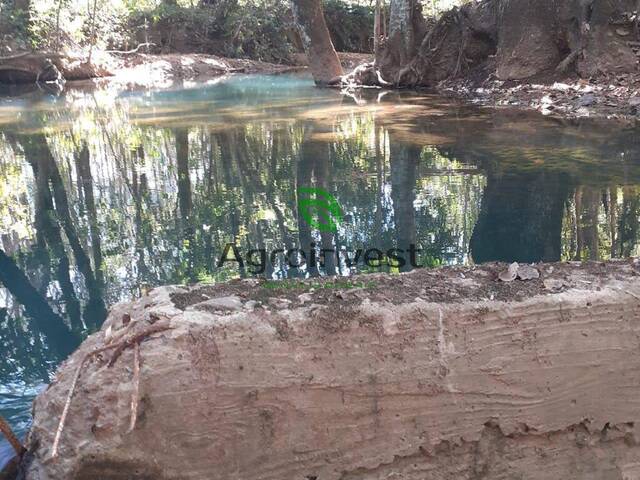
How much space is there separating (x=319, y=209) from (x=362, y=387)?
3448mm

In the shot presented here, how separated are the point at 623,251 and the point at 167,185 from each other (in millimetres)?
3832

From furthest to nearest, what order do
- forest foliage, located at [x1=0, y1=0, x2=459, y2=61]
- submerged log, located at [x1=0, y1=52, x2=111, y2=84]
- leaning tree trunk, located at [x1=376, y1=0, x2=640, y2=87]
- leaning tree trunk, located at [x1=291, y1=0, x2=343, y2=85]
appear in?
Answer: forest foliage, located at [x1=0, y1=0, x2=459, y2=61] → submerged log, located at [x1=0, y1=52, x2=111, y2=84] → leaning tree trunk, located at [x1=291, y1=0, x2=343, y2=85] → leaning tree trunk, located at [x1=376, y1=0, x2=640, y2=87]

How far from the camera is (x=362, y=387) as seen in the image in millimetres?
1838

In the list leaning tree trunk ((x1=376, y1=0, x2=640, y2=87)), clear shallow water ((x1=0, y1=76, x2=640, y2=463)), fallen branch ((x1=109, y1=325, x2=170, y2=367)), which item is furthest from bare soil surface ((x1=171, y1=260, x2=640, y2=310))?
leaning tree trunk ((x1=376, y1=0, x2=640, y2=87))

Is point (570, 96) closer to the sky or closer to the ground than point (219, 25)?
closer to the ground

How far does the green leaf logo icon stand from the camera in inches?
186

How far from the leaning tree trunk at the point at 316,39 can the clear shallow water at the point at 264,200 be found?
16.6ft

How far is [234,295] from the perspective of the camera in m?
2.06

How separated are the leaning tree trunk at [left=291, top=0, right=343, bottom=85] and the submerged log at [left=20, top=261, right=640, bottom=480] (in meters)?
12.3

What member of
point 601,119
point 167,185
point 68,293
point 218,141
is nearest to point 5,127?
point 218,141

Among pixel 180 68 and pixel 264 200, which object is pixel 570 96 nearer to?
pixel 264 200

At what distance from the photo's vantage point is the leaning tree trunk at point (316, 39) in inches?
527

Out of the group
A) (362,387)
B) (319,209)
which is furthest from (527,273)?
(319,209)

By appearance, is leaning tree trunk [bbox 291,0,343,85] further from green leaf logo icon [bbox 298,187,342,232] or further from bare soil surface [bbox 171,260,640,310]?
bare soil surface [bbox 171,260,640,310]
